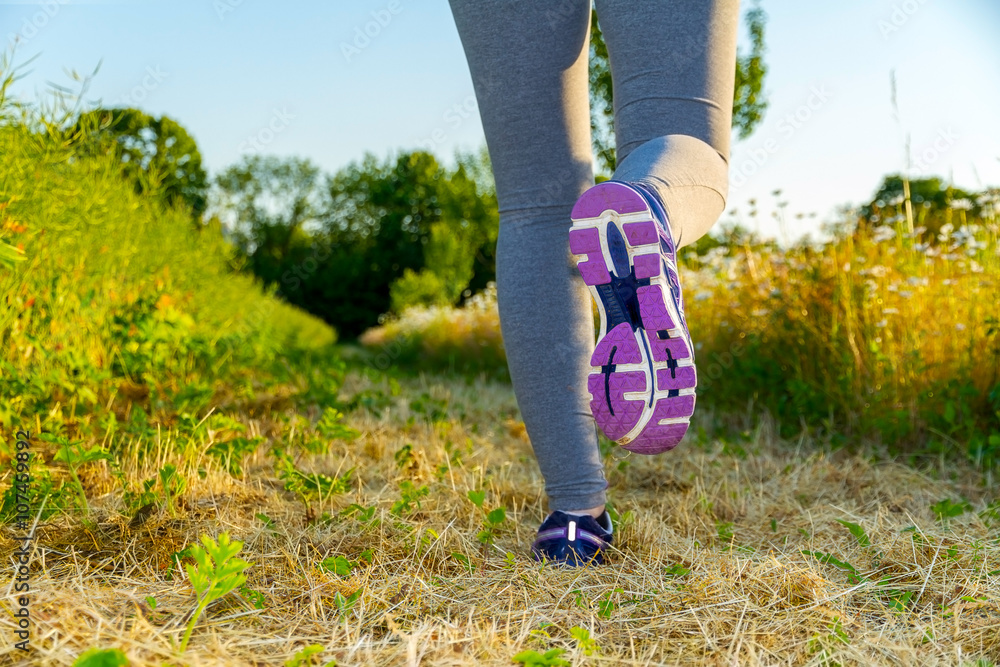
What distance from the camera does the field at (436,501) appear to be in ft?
2.98

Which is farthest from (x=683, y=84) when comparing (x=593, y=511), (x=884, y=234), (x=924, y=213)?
(x=924, y=213)

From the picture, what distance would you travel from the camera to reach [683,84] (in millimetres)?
1130

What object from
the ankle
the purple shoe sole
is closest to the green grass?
the ankle

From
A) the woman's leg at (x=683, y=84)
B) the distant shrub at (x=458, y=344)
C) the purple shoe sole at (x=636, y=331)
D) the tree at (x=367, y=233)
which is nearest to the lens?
the purple shoe sole at (x=636, y=331)

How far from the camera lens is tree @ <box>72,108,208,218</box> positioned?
270cm

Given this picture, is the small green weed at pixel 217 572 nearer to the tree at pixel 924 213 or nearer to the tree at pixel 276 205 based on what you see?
the tree at pixel 924 213

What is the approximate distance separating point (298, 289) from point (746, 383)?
2401 centimetres

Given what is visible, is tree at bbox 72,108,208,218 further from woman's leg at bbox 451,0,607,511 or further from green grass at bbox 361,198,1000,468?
green grass at bbox 361,198,1000,468

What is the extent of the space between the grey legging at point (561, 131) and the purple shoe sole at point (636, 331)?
0.23 m

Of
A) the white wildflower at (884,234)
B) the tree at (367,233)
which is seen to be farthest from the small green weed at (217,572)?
the tree at (367,233)

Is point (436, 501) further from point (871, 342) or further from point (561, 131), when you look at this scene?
point (871, 342)

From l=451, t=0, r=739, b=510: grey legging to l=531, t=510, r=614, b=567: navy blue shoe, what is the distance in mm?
30

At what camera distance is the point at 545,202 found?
50.0 inches

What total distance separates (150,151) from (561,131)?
575cm
